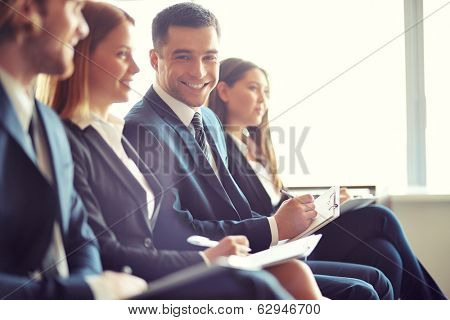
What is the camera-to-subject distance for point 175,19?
1472mm

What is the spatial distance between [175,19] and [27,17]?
18.4 inches

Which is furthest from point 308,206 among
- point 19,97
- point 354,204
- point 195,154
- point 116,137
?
point 19,97

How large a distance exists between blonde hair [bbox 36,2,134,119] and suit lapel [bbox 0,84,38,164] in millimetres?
82

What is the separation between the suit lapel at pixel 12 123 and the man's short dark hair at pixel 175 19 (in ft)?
1.72

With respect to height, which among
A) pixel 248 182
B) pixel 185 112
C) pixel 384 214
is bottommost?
pixel 384 214

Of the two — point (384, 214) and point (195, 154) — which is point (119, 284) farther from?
point (384, 214)

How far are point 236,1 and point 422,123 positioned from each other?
0.79 metres

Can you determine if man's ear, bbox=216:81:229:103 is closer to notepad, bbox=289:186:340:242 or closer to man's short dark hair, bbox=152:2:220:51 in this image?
man's short dark hair, bbox=152:2:220:51

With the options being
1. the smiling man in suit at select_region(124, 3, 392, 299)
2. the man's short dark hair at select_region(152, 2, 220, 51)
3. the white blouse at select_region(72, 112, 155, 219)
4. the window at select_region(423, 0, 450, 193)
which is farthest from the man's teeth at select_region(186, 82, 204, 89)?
the window at select_region(423, 0, 450, 193)

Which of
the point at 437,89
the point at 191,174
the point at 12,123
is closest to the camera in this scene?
the point at 12,123

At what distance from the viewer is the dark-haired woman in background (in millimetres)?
1630

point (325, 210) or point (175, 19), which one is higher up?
point (175, 19)

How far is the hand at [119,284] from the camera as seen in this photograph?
1.10 metres
